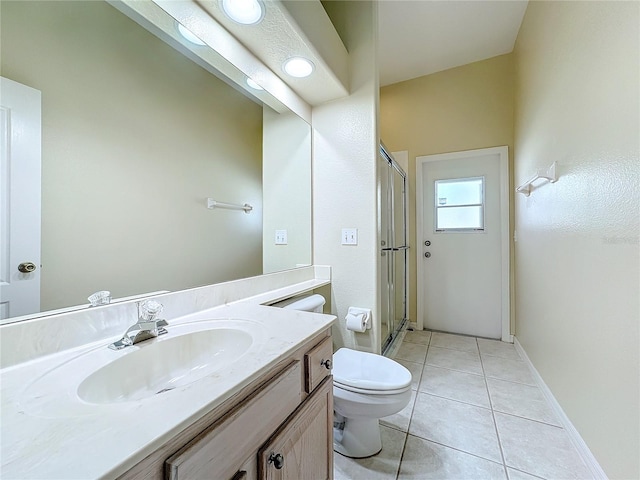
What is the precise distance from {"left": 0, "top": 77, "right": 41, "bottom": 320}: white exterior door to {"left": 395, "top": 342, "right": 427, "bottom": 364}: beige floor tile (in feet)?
7.79

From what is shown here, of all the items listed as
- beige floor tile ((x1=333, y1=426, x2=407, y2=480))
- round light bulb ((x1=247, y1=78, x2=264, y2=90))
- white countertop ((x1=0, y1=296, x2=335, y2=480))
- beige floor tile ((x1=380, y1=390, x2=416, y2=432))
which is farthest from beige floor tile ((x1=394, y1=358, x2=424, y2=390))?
round light bulb ((x1=247, y1=78, x2=264, y2=90))

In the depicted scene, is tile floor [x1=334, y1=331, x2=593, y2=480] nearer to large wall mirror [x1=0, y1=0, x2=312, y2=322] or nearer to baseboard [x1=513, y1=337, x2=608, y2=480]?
baseboard [x1=513, y1=337, x2=608, y2=480]

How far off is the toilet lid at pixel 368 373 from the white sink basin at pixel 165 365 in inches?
23.0

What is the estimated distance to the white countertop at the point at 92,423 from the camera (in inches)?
13.8

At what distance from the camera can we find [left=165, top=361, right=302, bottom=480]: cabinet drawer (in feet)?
1.49

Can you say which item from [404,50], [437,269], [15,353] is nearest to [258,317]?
[15,353]

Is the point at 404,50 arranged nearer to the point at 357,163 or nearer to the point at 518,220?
the point at 357,163

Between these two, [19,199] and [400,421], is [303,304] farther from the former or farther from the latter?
[19,199]

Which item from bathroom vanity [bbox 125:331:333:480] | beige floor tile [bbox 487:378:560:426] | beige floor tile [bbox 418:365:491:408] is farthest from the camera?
beige floor tile [bbox 418:365:491:408]

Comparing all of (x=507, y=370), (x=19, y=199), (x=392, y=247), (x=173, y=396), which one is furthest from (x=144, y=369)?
(x=507, y=370)

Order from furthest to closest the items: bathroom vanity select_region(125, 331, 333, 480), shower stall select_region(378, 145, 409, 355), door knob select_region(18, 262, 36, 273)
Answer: shower stall select_region(378, 145, 409, 355)
door knob select_region(18, 262, 36, 273)
bathroom vanity select_region(125, 331, 333, 480)

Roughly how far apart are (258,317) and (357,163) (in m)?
1.18

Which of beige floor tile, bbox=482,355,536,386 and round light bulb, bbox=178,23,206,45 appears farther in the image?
beige floor tile, bbox=482,355,536,386

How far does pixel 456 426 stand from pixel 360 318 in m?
0.77
